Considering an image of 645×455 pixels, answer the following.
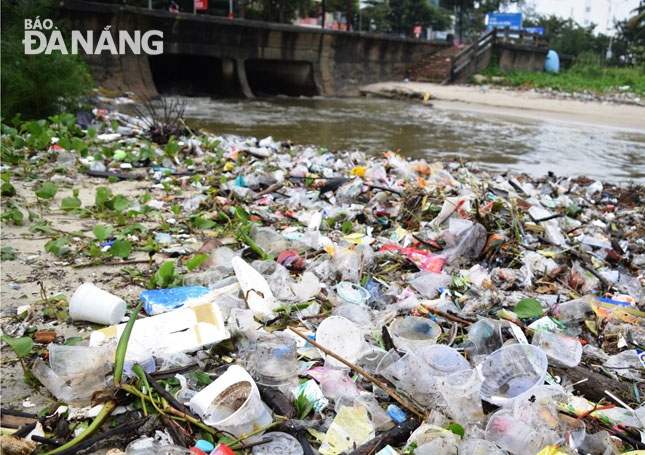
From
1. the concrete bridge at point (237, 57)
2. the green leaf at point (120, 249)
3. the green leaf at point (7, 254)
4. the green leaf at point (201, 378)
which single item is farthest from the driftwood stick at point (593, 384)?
the concrete bridge at point (237, 57)

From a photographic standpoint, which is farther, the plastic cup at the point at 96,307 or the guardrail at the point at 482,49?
the guardrail at the point at 482,49

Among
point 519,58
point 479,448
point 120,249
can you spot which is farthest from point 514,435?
point 519,58

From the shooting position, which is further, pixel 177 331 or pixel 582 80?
pixel 582 80

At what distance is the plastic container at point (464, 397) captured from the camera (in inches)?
54.3

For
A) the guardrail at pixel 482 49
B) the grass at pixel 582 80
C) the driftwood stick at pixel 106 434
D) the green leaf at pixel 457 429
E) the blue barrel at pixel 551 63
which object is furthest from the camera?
the blue barrel at pixel 551 63

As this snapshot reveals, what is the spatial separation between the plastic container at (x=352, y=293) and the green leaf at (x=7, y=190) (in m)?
2.32

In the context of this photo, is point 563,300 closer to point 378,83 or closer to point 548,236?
point 548,236

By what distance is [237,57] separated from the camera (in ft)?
48.0

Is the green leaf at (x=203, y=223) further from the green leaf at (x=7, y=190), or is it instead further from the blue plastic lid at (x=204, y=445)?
the blue plastic lid at (x=204, y=445)

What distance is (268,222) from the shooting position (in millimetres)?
3082

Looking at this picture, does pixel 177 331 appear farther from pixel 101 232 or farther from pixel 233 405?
pixel 101 232

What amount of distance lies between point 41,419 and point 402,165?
3.70 meters

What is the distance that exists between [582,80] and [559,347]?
2100 centimetres

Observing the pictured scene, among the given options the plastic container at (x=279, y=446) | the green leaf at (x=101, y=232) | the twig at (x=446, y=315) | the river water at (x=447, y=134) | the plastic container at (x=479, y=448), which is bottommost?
the plastic container at (x=279, y=446)
